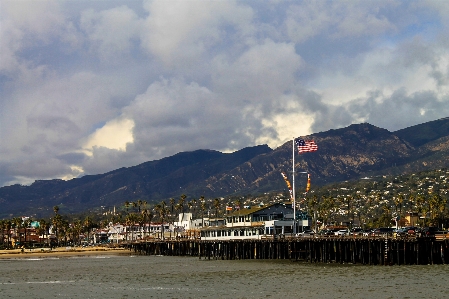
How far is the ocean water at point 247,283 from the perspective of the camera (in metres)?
54.9

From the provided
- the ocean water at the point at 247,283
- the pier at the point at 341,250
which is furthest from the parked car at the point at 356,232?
the ocean water at the point at 247,283

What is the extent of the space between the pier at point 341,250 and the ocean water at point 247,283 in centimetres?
278

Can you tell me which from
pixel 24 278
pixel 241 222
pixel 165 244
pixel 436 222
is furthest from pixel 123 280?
pixel 436 222

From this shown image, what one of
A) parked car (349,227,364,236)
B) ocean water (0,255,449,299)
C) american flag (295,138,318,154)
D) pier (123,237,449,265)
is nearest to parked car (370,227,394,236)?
pier (123,237,449,265)

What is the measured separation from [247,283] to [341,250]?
24016mm

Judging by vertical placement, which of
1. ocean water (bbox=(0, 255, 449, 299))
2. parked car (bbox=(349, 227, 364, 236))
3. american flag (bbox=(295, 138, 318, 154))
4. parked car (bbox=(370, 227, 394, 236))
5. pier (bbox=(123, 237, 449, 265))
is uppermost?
american flag (bbox=(295, 138, 318, 154))

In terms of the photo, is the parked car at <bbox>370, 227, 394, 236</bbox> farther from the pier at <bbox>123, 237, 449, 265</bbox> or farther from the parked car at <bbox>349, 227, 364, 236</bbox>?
the parked car at <bbox>349, 227, 364, 236</bbox>

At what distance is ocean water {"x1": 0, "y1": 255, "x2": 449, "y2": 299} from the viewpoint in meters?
54.9

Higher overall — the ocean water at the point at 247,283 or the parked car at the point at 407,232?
the parked car at the point at 407,232

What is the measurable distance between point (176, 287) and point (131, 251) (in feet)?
333

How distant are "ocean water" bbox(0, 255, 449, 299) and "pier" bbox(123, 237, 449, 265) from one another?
2780 millimetres

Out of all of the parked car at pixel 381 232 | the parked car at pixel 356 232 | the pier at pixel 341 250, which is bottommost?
the pier at pixel 341 250

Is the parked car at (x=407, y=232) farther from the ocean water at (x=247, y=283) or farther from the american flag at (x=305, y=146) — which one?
the american flag at (x=305, y=146)

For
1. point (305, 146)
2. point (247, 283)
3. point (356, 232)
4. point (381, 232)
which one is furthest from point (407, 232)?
point (247, 283)
